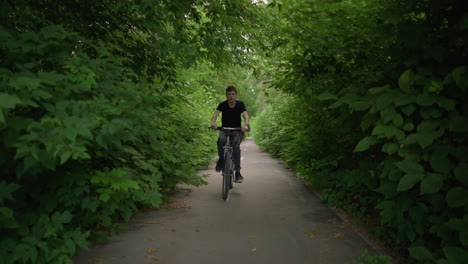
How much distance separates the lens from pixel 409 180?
2832mm

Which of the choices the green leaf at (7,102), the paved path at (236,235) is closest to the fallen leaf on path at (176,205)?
the paved path at (236,235)

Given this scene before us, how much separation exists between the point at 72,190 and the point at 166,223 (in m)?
2.41

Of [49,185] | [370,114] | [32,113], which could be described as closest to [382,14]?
[370,114]

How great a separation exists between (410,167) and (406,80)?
0.73 m

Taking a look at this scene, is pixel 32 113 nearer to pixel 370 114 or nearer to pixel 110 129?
pixel 110 129

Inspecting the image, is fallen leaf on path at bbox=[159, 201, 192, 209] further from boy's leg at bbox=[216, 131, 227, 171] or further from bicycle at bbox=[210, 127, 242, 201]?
boy's leg at bbox=[216, 131, 227, 171]

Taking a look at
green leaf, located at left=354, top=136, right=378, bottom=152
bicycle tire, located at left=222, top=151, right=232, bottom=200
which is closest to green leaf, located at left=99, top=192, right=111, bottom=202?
green leaf, located at left=354, top=136, right=378, bottom=152

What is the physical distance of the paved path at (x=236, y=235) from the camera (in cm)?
419

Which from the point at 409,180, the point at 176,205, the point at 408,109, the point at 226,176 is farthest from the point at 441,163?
the point at 176,205

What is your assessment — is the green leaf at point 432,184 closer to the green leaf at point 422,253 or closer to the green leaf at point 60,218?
the green leaf at point 422,253

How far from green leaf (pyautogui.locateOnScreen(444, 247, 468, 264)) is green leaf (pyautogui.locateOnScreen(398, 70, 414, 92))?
129 centimetres

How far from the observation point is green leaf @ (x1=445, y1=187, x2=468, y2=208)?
265 cm

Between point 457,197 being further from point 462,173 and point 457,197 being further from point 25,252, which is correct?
point 25,252

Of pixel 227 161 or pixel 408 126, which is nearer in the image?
pixel 408 126
